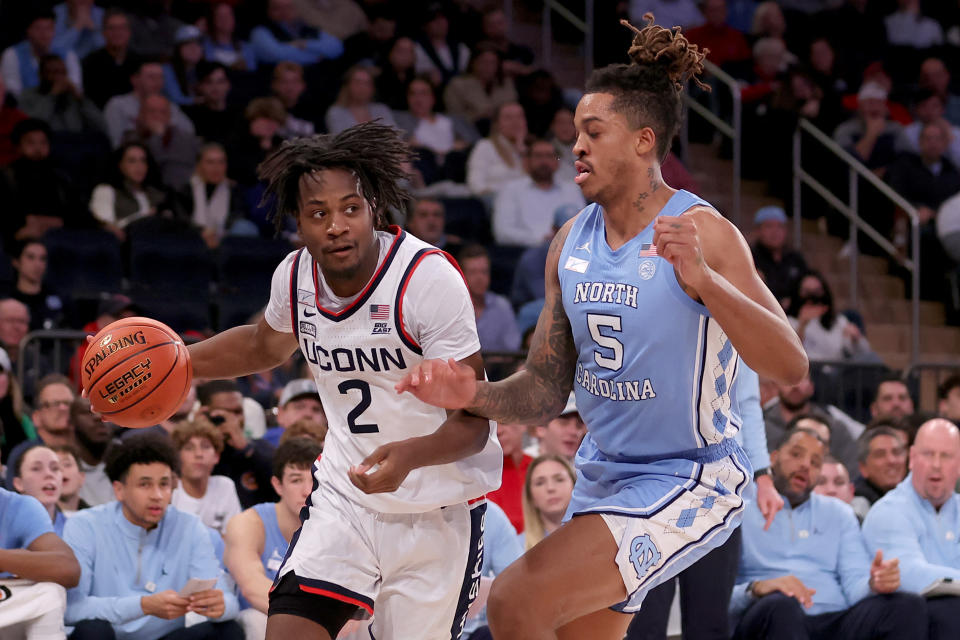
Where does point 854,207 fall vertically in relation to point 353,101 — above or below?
below

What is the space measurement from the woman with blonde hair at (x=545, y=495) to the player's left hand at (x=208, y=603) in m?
1.71

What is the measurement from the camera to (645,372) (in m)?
3.83

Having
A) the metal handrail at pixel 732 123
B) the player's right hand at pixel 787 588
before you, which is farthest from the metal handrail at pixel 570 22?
the player's right hand at pixel 787 588

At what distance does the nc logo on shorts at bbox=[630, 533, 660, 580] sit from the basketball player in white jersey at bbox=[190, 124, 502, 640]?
1.85 feet

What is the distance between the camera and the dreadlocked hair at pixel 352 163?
13.2ft

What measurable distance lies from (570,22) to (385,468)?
11.2 m

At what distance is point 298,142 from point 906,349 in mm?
9054

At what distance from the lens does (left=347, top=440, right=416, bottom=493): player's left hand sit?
3672 millimetres

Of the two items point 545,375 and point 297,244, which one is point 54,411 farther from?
point 545,375

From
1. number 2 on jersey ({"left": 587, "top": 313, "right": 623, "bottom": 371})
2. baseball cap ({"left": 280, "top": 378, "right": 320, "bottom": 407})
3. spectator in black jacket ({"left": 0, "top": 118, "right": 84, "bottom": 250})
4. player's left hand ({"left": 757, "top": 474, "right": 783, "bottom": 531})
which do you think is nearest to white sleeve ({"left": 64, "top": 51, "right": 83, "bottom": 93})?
spectator in black jacket ({"left": 0, "top": 118, "right": 84, "bottom": 250})

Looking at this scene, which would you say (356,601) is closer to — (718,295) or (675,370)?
(675,370)

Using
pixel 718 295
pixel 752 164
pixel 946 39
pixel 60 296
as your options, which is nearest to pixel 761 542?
pixel 718 295

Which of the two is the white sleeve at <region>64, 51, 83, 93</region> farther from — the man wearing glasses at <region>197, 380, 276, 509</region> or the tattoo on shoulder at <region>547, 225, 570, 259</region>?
→ the tattoo on shoulder at <region>547, 225, 570, 259</region>

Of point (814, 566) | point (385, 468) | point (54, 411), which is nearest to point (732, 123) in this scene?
point (814, 566)
